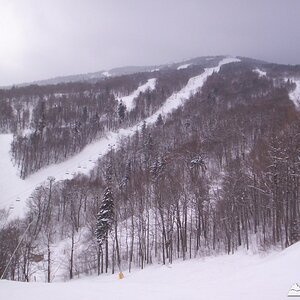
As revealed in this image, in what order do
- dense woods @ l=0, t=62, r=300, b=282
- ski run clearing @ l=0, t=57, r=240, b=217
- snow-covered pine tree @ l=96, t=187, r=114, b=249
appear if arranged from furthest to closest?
ski run clearing @ l=0, t=57, r=240, b=217 < snow-covered pine tree @ l=96, t=187, r=114, b=249 < dense woods @ l=0, t=62, r=300, b=282

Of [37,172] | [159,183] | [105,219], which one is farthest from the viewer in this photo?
[37,172]

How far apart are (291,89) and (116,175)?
107 meters

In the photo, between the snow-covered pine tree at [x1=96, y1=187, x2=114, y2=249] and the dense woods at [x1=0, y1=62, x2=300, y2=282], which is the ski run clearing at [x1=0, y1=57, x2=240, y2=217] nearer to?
the dense woods at [x1=0, y1=62, x2=300, y2=282]

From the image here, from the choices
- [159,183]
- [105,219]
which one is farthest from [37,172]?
[105,219]

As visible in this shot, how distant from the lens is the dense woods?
4084 centimetres

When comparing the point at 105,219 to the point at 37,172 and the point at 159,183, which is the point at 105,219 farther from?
the point at 37,172

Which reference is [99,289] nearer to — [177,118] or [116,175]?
[116,175]

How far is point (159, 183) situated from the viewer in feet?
182

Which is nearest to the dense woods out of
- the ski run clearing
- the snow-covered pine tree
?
the snow-covered pine tree

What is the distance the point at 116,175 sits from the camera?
3187 inches

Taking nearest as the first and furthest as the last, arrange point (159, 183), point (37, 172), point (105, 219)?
1. point (105, 219)
2. point (159, 183)
3. point (37, 172)

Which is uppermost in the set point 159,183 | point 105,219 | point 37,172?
point 159,183

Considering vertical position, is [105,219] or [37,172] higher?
[105,219]

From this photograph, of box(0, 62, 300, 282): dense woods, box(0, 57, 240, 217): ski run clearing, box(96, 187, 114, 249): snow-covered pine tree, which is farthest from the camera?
box(0, 57, 240, 217): ski run clearing
